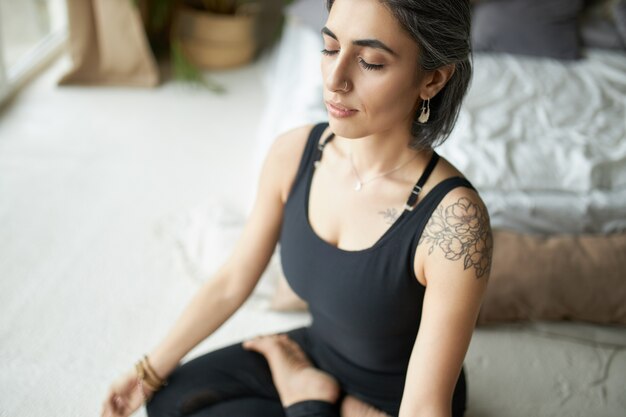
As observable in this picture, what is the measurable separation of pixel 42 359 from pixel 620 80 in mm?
2243

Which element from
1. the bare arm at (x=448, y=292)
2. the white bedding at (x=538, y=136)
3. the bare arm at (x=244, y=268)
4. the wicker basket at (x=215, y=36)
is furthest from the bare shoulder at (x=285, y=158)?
the wicker basket at (x=215, y=36)

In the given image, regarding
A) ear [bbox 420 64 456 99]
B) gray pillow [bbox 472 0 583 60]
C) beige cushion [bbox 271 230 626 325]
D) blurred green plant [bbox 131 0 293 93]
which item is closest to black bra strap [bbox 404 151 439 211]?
ear [bbox 420 64 456 99]

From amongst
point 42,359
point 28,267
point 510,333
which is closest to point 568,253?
point 510,333

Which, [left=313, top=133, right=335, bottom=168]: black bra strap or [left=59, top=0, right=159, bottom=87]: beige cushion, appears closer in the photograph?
[left=313, top=133, right=335, bottom=168]: black bra strap

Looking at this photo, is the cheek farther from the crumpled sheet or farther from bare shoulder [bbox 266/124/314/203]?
the crumpled sheet

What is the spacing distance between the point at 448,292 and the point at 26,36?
2901 millimetres

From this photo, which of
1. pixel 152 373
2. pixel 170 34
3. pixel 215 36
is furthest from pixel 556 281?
pixel 170 34

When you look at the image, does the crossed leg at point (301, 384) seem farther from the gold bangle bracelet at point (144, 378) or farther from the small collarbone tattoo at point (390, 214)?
the small collarbone tattoo at point (390, 214)

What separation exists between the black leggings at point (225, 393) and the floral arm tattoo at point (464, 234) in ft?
1.35

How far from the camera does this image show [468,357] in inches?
70.5

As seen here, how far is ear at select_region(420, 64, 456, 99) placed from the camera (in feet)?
3.40

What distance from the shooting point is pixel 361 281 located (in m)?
1.13

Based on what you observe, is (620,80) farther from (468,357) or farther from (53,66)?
(53,66)

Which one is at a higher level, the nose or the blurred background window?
the nose
